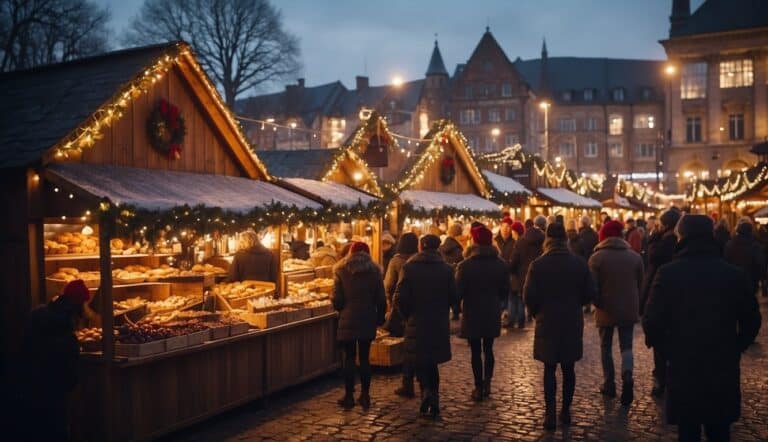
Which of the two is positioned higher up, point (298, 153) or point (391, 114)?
point (391, 114)

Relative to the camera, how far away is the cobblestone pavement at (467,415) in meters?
6.82

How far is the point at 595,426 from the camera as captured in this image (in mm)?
6988

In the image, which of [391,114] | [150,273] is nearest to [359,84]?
[391,114]

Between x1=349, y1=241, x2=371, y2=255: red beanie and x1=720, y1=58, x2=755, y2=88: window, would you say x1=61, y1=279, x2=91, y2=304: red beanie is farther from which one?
x1=720, y1=58, x2=755, y2=88: window

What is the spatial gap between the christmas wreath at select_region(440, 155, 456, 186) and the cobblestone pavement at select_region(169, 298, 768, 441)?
31.9 ft

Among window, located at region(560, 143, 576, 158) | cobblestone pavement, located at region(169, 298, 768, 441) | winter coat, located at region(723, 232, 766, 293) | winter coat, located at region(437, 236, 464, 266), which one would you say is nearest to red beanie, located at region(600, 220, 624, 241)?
cobblestone pavement, located at region(169, 298, 768, 441)

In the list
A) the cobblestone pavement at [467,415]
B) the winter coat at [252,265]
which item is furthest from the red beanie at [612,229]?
the winter coat at [252,265]

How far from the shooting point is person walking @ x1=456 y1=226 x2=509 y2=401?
7871 millimetres

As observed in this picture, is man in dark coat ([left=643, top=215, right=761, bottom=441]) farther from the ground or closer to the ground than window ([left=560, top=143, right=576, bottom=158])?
closer to the ground

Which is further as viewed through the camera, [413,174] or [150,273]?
[413,174]

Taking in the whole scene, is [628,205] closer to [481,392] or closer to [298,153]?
[298,153]

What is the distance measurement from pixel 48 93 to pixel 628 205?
94.6 feet

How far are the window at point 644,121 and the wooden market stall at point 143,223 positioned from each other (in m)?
67.5

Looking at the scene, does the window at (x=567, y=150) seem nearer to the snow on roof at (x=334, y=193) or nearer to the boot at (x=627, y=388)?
the snow on roof at (x=334, y=193)
